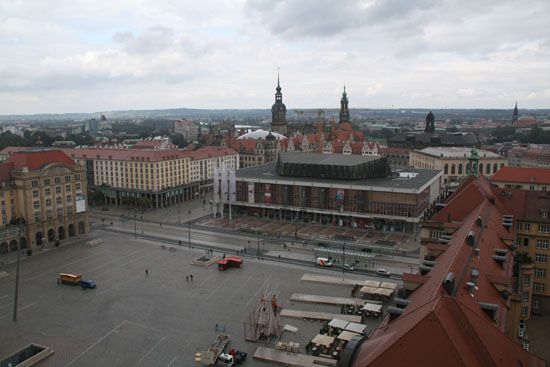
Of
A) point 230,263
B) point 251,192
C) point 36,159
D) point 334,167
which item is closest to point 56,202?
point 36,159

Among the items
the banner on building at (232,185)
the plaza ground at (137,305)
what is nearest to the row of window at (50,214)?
the plaza ground at (137,305)

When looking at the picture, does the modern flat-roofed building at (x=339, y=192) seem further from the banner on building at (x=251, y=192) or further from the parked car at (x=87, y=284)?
the parked car at (x=87, y=284)

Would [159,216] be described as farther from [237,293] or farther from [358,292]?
[358,292]

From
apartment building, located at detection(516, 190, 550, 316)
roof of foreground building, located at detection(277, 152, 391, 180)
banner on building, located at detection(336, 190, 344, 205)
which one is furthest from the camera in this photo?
roof of foreground building, located at detection(277, 152, 391, 180)

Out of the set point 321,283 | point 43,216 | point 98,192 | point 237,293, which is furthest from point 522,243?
point 98,192

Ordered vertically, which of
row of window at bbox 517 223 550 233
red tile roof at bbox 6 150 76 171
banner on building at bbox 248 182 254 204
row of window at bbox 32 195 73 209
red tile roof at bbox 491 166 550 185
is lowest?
banner on building at bbox 248 182 254 204

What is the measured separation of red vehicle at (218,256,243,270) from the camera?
2891 inches

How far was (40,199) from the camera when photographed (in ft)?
285

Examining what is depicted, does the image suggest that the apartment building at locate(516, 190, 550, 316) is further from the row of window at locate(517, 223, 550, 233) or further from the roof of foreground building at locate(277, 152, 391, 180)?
the roof of foreground building at locate(277, 152, 391, 180)

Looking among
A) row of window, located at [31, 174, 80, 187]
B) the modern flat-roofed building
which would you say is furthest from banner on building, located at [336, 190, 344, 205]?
row of window, located at [31, 174, 80, 187]

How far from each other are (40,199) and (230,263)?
38.0 metres

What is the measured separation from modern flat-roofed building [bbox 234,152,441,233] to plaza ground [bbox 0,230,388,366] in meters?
31.1

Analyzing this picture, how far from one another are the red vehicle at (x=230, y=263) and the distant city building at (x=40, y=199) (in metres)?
34.8

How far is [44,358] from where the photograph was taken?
152ft
